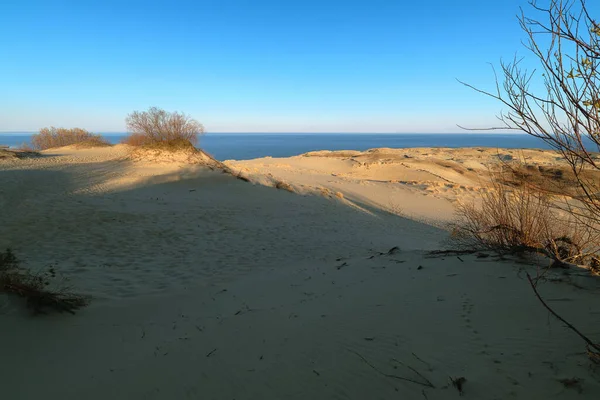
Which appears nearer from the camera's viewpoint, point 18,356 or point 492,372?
point 492,372

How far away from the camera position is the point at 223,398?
249 cm

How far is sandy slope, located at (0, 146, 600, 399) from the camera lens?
2.50 meters

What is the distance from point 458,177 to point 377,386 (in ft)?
79.8

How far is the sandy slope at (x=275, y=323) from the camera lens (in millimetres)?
2504

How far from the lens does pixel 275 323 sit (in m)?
3.79

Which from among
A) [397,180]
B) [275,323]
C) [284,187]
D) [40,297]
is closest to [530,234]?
[275,323]

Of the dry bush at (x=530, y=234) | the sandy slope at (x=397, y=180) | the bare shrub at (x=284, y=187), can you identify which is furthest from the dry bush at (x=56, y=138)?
the dry bush at (x=530, y=234)

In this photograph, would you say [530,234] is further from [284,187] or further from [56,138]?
[56,138]

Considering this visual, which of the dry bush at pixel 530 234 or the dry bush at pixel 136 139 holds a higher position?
the dry bush at pixel 136 139

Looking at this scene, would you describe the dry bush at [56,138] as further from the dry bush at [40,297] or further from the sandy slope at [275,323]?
the dry bush at [40,297]

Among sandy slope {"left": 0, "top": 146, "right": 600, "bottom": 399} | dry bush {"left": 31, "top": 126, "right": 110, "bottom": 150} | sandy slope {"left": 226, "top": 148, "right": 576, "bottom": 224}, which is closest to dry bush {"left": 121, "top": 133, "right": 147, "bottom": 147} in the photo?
sandy slope {"left": 226, "top": 148, "right": 576, "bottom": 224}

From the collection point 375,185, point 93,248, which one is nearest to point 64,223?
point 93,248

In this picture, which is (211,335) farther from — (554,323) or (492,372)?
(554,323)

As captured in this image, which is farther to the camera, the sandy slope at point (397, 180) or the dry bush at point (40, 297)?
the sandy slope at point (397, 180)
